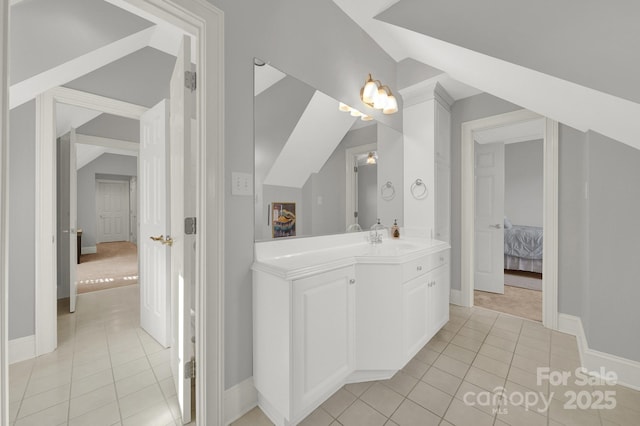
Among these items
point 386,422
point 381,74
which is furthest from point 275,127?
point 386,422

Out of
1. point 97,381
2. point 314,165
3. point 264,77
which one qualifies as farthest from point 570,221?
point 97,381

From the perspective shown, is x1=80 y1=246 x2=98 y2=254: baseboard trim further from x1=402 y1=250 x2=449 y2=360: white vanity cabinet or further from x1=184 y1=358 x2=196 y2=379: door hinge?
x1=402 y1=250 x2=449 y2=360: white vanity cabinet

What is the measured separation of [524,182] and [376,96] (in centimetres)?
532

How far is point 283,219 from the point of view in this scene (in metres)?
1.68

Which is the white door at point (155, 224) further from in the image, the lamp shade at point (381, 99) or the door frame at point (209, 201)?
the lamp shade at point (381, 99)

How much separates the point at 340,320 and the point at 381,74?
7.78 ft

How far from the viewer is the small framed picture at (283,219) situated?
1630mm

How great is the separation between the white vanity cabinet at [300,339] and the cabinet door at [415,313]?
41 centimetres

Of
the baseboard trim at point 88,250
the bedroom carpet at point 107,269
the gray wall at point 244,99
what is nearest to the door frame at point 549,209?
the gray wall at point 244,99

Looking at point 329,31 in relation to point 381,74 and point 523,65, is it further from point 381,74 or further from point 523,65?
point 523,65

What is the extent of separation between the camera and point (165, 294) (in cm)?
205

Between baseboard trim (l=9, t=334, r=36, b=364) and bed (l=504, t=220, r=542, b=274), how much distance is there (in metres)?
6.07

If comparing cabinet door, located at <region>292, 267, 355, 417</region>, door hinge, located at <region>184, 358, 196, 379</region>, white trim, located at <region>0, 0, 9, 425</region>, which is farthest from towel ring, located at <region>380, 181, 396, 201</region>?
white trim, located at <region>0, 0, 9, 425</region>

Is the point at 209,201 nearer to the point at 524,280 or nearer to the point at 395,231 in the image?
the point at 395,231
